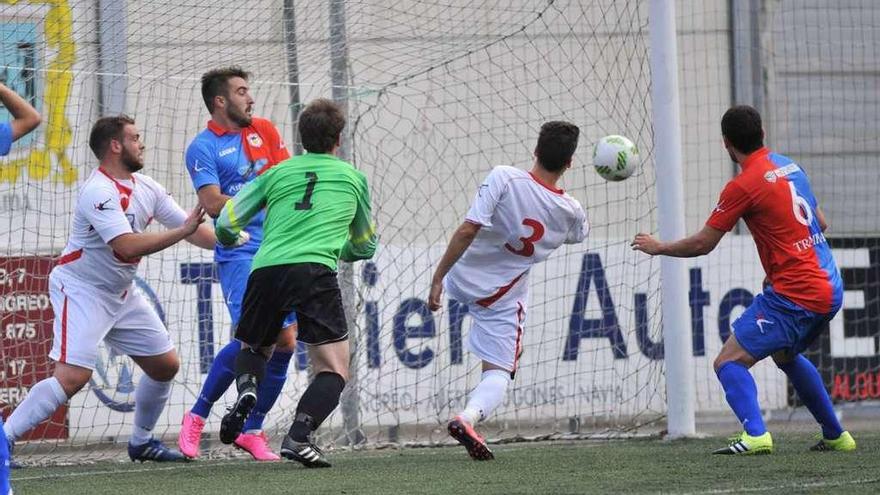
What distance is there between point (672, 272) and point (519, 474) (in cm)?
265

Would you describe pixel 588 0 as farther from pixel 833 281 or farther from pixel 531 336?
pixel 833 281

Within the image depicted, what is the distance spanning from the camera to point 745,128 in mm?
6977

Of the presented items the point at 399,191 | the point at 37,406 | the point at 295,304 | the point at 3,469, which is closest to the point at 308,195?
the point at 295,304

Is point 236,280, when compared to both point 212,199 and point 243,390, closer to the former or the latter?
point 212,199

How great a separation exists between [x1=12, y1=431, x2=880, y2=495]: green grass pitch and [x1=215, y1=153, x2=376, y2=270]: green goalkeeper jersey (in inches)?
39.4

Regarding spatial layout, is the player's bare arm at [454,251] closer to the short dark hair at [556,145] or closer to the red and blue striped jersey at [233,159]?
the short dark hair at [556,145]

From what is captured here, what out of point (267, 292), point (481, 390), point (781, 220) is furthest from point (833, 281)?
point (267, 292)

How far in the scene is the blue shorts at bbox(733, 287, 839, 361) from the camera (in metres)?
6.93

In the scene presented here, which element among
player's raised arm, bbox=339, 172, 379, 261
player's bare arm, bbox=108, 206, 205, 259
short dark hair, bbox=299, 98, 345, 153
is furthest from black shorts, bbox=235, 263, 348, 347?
player's bare arm, bbox=108, 206, 205, 259

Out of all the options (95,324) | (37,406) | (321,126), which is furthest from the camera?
(95,324)

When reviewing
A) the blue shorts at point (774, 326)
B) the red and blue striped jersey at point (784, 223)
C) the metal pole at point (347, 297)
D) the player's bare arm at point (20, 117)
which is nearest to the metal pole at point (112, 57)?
the metal pole at point (347, 297)

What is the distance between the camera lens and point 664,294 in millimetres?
8734

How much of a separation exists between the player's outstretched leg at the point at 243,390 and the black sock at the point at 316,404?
211mm

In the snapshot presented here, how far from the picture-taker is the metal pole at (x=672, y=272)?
868 cm
